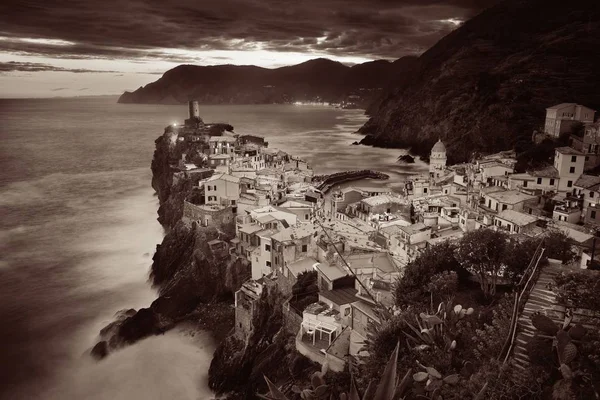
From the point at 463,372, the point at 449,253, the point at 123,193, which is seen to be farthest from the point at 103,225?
the point at 463,372

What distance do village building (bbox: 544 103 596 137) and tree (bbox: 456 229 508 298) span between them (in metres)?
29.3

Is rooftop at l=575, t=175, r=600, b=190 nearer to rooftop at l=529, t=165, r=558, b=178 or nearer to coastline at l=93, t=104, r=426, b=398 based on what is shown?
rooftop at l=529, t=165, r=558, b=178

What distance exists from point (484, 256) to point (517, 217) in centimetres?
1111

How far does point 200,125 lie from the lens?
5656 cm

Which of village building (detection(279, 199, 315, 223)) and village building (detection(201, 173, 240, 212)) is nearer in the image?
village building (detection(279, 199, 315, 223))

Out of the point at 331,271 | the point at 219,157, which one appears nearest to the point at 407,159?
the point at 219,157

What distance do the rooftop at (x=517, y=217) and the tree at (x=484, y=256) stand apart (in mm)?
9451

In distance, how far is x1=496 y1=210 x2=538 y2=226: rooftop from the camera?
22272mm

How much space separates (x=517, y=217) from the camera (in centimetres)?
2288

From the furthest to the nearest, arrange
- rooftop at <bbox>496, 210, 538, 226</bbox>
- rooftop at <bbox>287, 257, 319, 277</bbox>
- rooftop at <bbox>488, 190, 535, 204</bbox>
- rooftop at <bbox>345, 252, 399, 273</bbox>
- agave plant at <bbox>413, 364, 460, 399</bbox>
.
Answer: rooftop at <bbox>488, 190, 535, 204</bbox>
rooftop at <bbox>496, 210, 538, 226</bbox>
rooftop at <bbox>287, 257, 319, 277</bbox>
rooftop at <bbox>345, 252, 399, 273</bbox>
agave plant at <bbox>413, 364, 460, 399</bbox>

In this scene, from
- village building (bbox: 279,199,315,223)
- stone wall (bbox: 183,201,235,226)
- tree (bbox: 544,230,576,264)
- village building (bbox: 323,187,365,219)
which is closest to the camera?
tree (bbox: 544,230,576,264)

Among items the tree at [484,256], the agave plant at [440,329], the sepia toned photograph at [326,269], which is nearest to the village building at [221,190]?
the sepia toned photograph at [326,269]

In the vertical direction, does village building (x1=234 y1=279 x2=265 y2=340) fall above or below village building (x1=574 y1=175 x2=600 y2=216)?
below

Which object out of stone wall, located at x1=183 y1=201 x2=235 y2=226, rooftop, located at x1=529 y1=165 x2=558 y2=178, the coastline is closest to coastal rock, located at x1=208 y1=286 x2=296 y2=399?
the coastline
